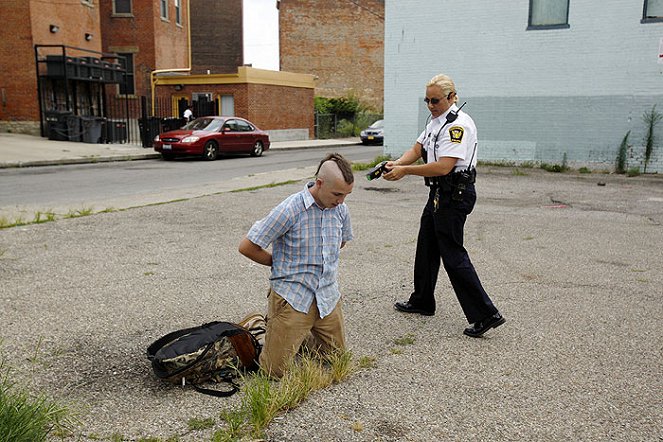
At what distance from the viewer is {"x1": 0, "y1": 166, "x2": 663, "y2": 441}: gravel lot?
3.31 m

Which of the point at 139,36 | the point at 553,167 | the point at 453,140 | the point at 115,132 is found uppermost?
the point at 139,36

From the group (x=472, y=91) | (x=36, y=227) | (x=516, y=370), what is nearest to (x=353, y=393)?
(x=516, y=370)

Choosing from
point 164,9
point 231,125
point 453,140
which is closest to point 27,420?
point 453,140

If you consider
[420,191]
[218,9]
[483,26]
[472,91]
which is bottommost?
[420,191]

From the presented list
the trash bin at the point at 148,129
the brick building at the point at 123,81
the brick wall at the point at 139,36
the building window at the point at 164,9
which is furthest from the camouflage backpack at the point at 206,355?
the building window at the point at 164,9

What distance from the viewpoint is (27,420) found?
109 inches

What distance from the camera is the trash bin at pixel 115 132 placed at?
2644cm

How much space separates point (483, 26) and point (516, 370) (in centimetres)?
1597

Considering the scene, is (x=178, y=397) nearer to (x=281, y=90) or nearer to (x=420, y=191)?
(x=420, y=191)

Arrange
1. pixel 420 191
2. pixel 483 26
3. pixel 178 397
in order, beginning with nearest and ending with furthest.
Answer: pixel 178 397 → pixel 420 191 → pixel 483 26

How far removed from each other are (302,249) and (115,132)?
24955 mm

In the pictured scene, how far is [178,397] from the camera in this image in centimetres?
349

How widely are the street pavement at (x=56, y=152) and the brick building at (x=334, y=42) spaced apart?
24817mm

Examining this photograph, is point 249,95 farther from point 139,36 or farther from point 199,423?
point 199,423
